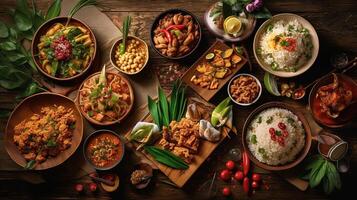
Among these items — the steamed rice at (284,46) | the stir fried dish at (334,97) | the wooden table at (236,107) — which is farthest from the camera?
the wooden table at (236,107)

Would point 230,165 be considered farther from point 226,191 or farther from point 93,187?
point 93,187

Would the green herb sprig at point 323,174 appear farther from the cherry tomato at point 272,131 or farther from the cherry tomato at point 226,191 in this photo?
the cherry tomato at point 226,191

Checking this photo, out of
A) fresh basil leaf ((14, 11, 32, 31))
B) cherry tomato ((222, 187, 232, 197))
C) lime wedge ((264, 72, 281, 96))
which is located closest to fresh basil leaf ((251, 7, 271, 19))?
lime wedge ((264, 72, 281, 96))

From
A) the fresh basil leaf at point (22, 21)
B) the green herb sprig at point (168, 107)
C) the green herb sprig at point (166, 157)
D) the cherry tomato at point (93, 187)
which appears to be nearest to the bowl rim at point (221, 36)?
the green herb sprig at point (168, 107)

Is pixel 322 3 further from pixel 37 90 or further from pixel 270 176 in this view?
pixel 37 90

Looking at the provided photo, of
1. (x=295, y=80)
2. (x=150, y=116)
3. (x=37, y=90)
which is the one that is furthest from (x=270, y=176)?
(x=37, y=90)

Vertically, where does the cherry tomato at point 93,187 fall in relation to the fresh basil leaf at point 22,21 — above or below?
below
